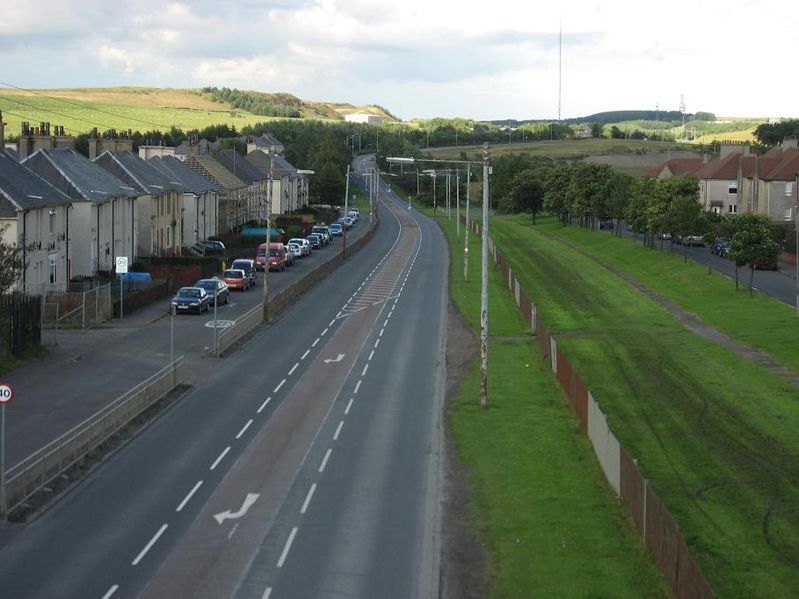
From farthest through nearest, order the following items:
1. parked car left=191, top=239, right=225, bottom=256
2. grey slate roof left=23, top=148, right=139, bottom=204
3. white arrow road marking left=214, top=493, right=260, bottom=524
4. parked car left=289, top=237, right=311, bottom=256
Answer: parked car left=289, top=237, right=311, bottom=256 < parked car left=191, top=239, right=225, bottom=256 < grey slate roof left=23, top=148, right=139, bottom=204 < white arrow road marking left=214, top=493, right=260, bottom=524

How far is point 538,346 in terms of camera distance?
175 ft

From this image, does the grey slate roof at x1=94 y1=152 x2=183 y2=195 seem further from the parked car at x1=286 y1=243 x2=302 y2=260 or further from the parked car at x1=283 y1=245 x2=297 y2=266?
the parked car at x1=286 y1=243 x2=302 y2=260

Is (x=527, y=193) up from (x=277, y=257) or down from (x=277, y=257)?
up

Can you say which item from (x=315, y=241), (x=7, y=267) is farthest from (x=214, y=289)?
(x=315, y=241)

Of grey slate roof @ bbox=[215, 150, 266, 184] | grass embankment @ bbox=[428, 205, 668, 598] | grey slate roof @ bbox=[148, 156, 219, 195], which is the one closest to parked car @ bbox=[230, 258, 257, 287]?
grey slate roof @ bbox=[148, 156, 219, 195]

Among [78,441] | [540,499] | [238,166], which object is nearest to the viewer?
[540,499]

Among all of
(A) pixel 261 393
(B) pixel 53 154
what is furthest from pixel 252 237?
(A) pixel 261 393

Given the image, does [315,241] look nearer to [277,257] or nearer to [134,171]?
[277,257]

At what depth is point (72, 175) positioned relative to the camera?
69875 millimetres

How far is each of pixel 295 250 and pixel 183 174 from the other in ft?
35.5

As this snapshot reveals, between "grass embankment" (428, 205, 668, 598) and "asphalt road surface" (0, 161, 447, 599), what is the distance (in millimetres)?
1187

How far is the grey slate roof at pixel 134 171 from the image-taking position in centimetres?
8162

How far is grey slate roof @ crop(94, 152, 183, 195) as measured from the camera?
81.6 metres

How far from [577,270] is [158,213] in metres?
31.9
